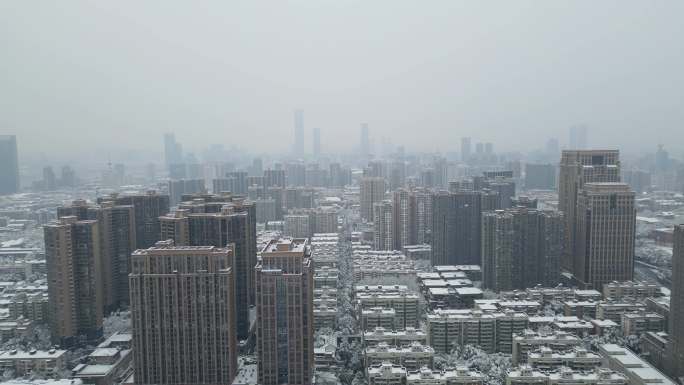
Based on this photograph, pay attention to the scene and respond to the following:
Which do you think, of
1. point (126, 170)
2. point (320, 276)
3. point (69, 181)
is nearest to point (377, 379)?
point (320, 276)

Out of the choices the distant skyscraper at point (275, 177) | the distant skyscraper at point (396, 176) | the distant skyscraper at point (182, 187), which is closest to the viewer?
the distant skyscraper at point (182, 187)

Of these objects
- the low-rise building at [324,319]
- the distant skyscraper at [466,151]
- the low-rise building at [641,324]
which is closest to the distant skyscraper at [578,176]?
the low-rise building at [641,324]

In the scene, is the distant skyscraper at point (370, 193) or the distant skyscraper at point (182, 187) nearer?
the distant skyscraper at point (182, 187)

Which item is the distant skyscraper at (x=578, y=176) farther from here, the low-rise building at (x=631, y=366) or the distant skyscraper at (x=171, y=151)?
the distant skyscraper at (x=171, y=151)

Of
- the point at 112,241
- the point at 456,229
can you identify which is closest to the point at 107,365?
the point at 112,241

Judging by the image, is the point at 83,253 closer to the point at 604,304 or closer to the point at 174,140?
the point at 174,140
